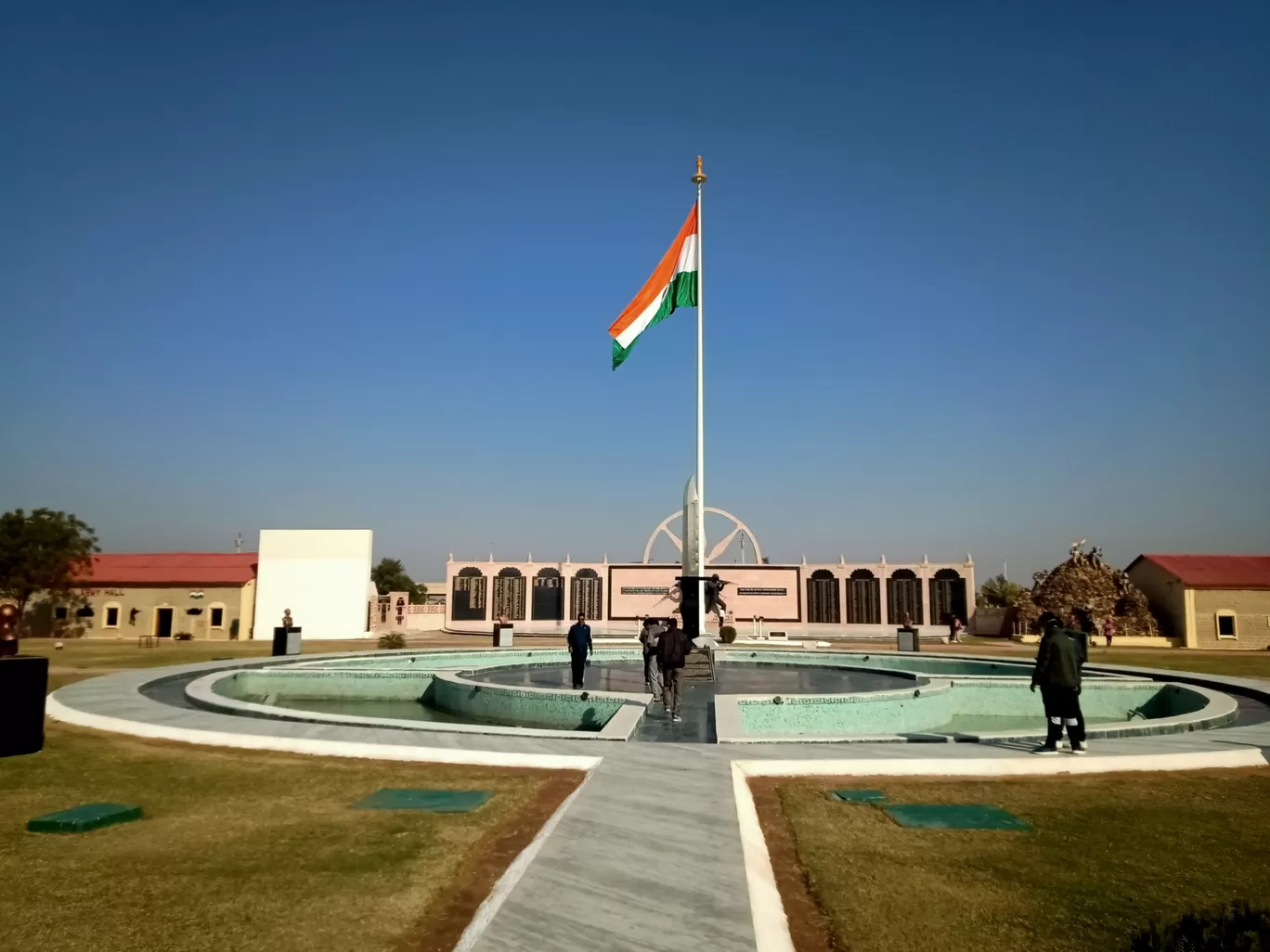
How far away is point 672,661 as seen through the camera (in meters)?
12.8

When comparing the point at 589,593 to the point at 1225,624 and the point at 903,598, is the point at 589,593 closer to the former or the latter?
the point at 903,598

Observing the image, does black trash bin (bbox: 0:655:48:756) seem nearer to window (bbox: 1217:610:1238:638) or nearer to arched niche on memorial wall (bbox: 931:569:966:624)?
window (bbox: 1217:610:1238:638)

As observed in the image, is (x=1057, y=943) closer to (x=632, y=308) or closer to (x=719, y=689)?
(x=719, y=689)

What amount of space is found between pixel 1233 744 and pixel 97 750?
45.2ft

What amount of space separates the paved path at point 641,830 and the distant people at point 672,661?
2714 millimetres

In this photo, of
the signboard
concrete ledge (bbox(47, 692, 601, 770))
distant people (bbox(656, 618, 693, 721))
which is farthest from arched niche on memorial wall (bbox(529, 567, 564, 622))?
concrete ledge (bbox(47, 692, 601, 770))

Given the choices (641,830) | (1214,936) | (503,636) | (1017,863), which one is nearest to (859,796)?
Result: (1017,863)

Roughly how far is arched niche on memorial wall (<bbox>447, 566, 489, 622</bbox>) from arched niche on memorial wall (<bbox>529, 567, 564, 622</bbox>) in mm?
3097

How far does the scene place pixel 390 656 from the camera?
24.3 metres

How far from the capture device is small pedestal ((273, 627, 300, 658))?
2606 centimetres

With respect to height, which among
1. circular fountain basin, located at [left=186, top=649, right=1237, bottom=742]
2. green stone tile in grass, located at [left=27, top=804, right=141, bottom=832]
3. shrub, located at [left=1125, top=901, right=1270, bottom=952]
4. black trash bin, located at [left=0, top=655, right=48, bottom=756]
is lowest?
circular fountain basin, located at [left=186, top=649, right=1237, bottom=742]

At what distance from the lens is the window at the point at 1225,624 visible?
4128 cm

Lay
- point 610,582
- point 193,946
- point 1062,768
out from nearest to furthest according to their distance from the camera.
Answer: point 193,946
point 1062,768
point 610,582

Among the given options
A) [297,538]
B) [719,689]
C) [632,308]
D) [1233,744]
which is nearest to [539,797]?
[1233,744]
